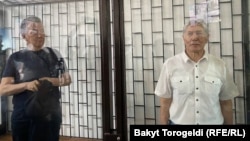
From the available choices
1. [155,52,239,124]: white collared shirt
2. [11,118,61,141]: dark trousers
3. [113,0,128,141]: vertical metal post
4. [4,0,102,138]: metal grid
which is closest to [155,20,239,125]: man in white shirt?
[155,52,239,124]: white collared shirt

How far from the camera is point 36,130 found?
1.31 m

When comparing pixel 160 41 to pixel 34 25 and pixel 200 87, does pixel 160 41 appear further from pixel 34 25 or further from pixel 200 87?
pixel 34 25

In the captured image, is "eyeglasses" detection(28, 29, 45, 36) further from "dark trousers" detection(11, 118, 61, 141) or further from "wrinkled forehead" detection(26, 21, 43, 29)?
"dark trousers" detection(11, 118, 61, 141)

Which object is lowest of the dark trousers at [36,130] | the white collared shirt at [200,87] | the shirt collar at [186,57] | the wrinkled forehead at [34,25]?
the dark trousers at [36,130]

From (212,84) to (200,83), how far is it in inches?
2.1

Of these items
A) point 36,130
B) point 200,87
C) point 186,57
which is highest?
point 186,57

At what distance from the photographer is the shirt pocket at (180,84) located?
3.80 feet

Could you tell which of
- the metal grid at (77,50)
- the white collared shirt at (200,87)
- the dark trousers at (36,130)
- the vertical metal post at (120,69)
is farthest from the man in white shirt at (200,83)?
the dark trousers at (36,130)

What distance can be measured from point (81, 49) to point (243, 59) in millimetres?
740

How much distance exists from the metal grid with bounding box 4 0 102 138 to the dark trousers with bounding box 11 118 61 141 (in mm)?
42

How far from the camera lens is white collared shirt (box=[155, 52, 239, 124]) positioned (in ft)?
3.76

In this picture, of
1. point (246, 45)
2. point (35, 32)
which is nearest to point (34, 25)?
point (35, 32)

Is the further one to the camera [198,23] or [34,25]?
[34,25]

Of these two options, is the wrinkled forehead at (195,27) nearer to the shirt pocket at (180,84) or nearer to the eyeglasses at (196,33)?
the eyeglasses at (196,33)
